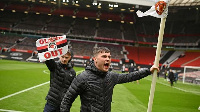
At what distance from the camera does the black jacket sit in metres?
4.26

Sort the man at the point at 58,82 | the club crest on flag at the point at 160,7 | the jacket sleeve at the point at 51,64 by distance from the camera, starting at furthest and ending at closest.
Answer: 1. the man at the point at 58,82
2. the jacket sleeve at the point at 51,64
3. the club crest on flag at the point at 160,7

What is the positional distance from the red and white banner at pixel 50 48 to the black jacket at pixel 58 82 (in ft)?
1.20

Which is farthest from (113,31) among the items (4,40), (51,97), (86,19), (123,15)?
(51,97)

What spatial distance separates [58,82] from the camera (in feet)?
14.3

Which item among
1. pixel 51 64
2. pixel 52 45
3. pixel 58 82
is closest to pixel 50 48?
pixel 52 45

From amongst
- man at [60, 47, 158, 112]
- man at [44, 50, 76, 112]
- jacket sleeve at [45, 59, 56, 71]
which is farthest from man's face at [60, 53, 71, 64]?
man at [60, 47, 158, 112]

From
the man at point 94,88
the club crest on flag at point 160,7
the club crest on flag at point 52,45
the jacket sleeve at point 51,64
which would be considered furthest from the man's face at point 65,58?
the club crest on flag at point 160,7

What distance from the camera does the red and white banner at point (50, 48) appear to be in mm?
3892

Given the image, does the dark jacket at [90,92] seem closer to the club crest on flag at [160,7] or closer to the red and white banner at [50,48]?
the red and white banner at [50,48]

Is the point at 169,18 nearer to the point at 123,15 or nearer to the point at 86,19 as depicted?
the point at 123,15

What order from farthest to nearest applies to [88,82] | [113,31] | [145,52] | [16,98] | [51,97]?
1. [113,31]
2. [145,52]
3. [16,98]
4. [51,97]
5. [88,82]

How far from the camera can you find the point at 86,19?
59.5 meters

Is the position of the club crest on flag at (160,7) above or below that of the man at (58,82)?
above

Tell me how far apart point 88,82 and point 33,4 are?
200ft
